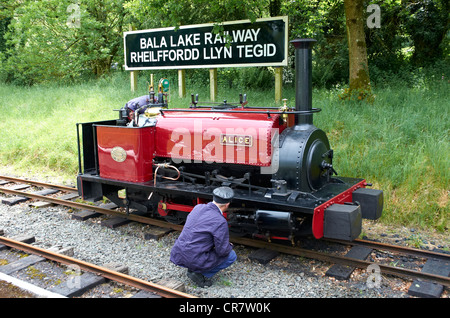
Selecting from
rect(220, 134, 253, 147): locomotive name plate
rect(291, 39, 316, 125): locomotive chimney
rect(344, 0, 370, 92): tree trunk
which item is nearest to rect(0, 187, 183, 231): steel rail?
rect(220, 134, 253, 147): locomotive name plate

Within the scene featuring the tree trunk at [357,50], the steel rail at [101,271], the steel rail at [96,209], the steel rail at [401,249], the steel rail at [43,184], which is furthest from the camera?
the tree trunk at [357,50]

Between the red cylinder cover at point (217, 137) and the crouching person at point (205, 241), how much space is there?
945mm

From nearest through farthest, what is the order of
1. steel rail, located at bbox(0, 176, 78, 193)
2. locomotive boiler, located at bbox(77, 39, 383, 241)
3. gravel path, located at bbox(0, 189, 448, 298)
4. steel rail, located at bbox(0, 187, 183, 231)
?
gravel path, located at bbox(0, 189, 448, 298)
locomotive boiler, located at bbox(77, 39, 383, 241)
steel rail, located at bbox(0, 187, 183, 231)
steel rail, located at bbox(0, 176, 78, 193)

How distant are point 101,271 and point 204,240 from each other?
1.30 metres

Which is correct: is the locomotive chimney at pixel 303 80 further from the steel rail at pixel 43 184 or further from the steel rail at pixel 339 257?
the steel rail at pixel 43 184

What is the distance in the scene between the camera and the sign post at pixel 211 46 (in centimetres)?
877

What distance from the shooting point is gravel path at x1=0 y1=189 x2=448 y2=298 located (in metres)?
4.41

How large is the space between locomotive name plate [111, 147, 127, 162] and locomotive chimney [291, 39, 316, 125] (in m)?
2.57

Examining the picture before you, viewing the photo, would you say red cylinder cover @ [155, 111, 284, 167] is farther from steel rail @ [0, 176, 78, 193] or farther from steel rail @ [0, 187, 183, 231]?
steel rail @ [0, 176, 78, 193]

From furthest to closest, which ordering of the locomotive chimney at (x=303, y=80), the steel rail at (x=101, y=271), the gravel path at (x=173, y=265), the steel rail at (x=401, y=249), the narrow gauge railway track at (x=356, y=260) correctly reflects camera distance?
the locomotive chimney at (x=303, y=80) → the steel rail at (x=401, y=249) → the narrow gauge railway track at (x=356, y=260) → the gravel path at (x=173, y=265) → the steel rail at (x=101, y=271)

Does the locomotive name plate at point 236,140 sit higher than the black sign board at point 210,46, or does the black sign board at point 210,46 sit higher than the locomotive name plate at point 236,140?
the black sign board at point 210,46

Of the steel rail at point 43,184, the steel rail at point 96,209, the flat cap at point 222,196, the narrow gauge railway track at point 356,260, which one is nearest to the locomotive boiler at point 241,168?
the steel rail at point 96,209

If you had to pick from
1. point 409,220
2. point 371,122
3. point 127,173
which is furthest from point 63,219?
point 371,122

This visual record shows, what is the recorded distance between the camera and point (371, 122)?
8.34 m
